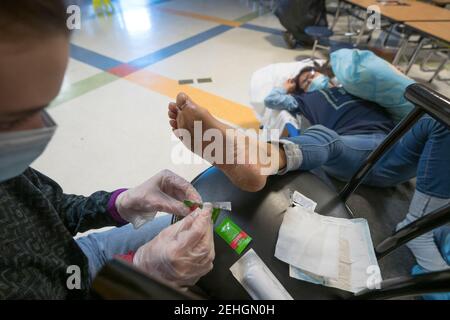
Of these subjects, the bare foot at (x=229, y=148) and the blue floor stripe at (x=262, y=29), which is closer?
the bare foot at (x=229, y=148)

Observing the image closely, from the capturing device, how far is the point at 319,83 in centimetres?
150

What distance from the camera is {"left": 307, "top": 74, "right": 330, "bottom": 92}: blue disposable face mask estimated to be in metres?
1.49

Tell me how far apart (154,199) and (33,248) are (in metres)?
0.28

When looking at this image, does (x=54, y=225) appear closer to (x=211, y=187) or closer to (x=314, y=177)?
(x=211, y=187)

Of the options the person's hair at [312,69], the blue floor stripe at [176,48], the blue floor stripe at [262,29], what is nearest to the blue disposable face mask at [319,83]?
the person's hair at [312,69]

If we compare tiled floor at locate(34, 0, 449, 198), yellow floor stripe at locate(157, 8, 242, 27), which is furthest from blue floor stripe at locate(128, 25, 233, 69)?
yellow floor stripe at locate(157, 8, 242, 27)

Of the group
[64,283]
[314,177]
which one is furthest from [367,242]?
[64,283]

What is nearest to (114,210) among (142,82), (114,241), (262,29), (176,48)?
(114,241)

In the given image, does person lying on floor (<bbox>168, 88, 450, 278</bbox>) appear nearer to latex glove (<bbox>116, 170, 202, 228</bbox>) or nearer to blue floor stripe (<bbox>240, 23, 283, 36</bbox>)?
latex glove (<bbox>116, 170, 202, 228</bbox>)

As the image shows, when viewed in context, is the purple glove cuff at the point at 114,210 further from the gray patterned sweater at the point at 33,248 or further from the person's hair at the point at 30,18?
the person's hair at the point at 30,18

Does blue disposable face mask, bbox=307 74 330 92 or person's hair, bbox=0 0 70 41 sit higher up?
person's hair, bbox=0 0 70 41

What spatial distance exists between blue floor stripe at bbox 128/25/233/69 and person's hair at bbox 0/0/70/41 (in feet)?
7.49

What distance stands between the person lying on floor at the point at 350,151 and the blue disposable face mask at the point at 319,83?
A: 25 centimetres

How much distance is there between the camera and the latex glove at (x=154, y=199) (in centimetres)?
67
